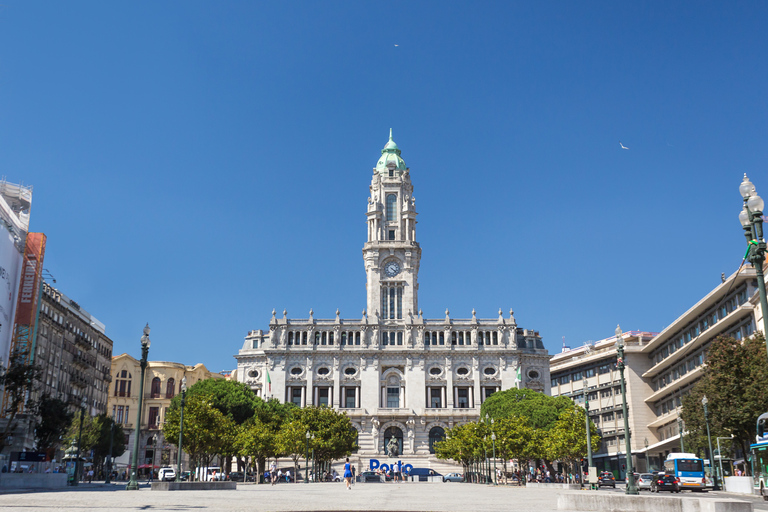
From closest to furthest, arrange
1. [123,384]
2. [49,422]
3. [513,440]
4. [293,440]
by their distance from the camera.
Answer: [49,422] < [513,440] < [293,440] < [123,384]

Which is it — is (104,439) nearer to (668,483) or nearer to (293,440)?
(293,440)

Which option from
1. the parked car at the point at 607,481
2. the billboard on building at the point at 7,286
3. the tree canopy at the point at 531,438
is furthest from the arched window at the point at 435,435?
the billboard on building at the point at 7,286

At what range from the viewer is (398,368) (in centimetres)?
11462

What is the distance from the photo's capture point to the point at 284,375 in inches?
4456

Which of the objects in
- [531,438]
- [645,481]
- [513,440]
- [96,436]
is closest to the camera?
[645,481]

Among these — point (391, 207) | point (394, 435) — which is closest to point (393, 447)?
point (394, 435)

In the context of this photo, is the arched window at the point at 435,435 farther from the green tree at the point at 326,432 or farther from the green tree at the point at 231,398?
the green tree at the point at 231,398

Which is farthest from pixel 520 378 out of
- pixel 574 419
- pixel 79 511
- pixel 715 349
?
pixel 79 511

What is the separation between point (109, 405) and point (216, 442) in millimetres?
64055

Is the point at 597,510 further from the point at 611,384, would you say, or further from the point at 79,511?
the point at 611,384

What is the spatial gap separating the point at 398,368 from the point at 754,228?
97.0m

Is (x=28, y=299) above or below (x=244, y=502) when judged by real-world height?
above

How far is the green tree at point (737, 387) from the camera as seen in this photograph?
1834 inches

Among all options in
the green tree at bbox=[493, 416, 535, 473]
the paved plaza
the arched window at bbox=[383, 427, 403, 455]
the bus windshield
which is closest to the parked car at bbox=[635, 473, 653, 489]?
the bus windshield
